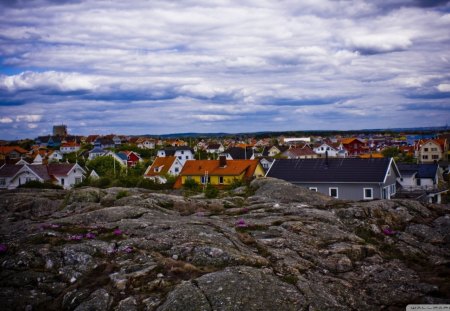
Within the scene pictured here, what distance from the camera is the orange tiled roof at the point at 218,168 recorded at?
63.5 m

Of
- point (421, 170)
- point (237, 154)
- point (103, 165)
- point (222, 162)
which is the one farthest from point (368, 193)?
point (237, 154)

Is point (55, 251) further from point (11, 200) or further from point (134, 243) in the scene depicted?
point (11, 200)

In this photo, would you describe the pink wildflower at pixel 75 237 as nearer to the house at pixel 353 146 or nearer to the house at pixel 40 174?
the house at pixel 40 174

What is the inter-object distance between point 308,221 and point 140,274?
35.4 ft

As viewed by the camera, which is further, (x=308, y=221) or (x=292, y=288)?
(x=308, y=221)

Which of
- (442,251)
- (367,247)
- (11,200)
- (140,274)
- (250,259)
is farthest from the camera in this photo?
(11,200)

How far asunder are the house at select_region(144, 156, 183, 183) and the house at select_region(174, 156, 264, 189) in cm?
1380

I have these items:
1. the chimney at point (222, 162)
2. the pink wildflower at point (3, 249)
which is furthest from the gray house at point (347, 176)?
the pink wildflower at point (3, 249)

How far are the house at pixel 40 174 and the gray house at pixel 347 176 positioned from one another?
128ft

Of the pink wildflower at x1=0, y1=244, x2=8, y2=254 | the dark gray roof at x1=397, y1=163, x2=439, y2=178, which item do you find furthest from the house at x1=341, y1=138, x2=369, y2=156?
the pink wildflower at x1=0, y1=244, x2=8, y2=254

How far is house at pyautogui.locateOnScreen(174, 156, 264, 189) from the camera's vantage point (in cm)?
6309

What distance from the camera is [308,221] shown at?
2253 cm

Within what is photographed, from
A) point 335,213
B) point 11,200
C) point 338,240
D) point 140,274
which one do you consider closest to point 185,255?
point 140,274

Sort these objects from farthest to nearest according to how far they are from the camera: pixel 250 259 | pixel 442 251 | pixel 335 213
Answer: pixel 335 213, pixel 442 251, pixel 250 259
